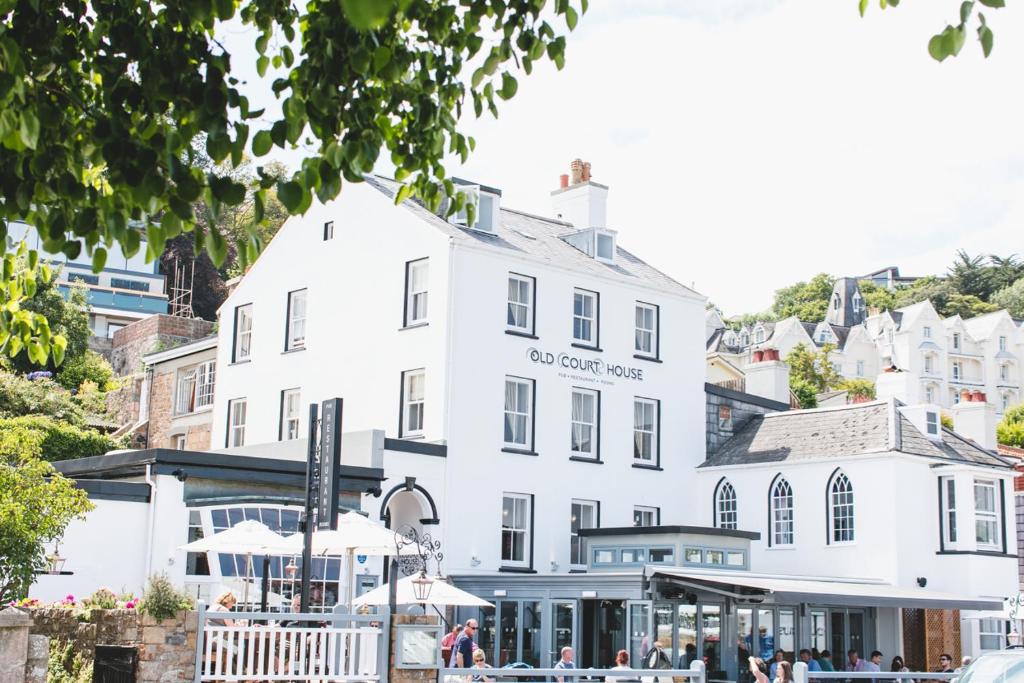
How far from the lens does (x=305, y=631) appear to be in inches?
536

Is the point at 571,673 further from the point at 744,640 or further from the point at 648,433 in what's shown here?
the point at 648,433

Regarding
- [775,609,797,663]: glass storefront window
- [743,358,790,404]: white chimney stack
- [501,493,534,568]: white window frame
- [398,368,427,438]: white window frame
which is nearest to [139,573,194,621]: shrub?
[398,368,427,438]: white window frame

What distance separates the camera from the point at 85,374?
2003 inches

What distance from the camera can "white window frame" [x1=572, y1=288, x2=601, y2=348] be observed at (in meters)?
32.0

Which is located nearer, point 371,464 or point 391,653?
point 391,653

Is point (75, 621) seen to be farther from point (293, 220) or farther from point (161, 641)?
point (293, 220)

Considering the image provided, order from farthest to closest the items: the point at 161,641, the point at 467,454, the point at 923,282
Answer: the point at 923,282, the point at 467,454, the point at 161,641

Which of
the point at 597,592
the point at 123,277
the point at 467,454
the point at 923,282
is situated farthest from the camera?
the point at 923,282

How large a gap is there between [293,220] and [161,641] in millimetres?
23162

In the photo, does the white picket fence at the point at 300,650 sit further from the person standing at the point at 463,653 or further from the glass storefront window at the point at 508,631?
the glass storefront window at the point at 508,631

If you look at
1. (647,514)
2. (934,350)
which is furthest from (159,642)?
(934,350)

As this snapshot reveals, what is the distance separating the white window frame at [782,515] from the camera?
31781mm

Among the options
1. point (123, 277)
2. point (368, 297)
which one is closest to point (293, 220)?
point (368, 297)

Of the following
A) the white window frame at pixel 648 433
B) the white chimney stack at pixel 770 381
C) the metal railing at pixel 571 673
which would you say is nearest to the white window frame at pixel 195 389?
the white window frame at pixel 648 433
